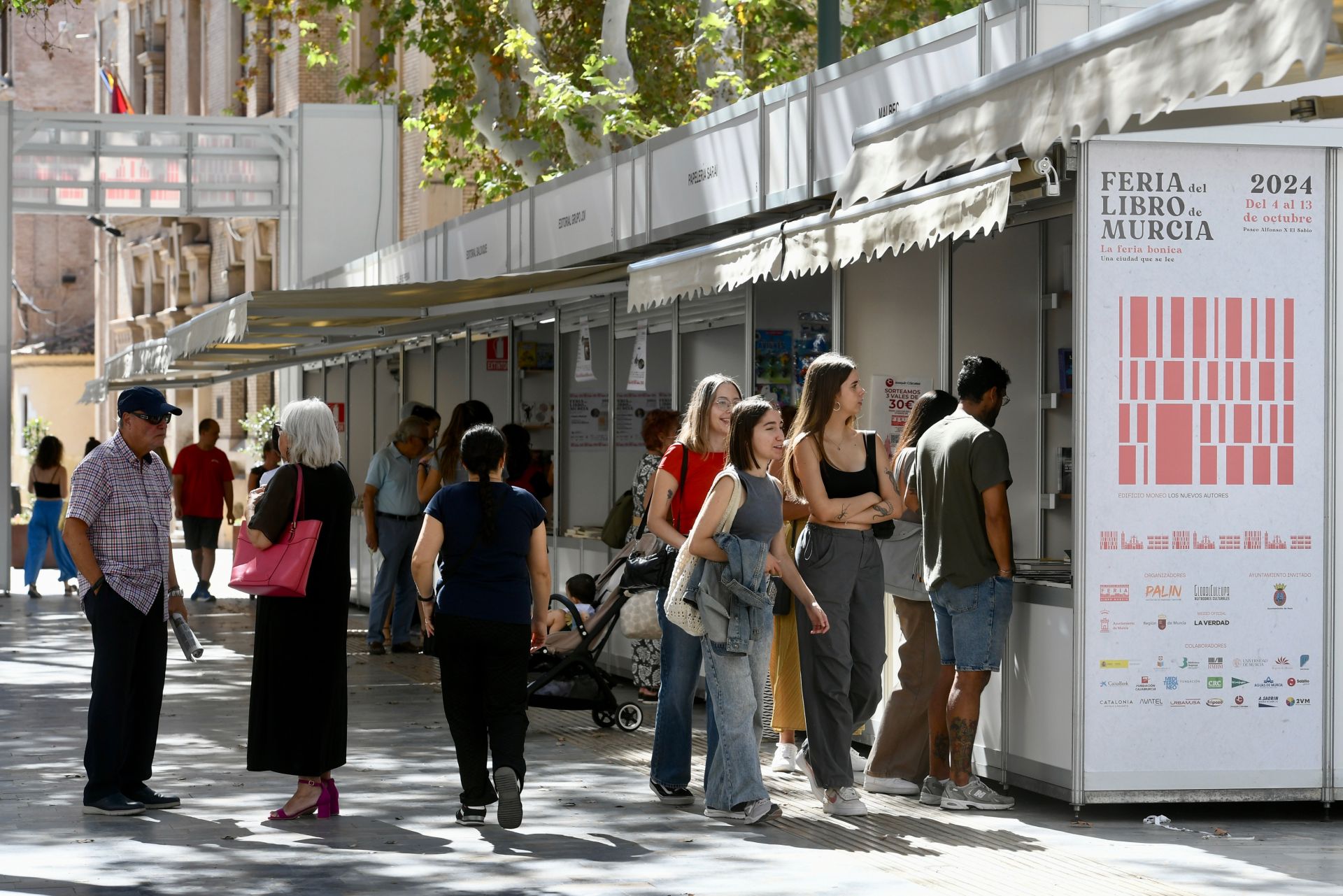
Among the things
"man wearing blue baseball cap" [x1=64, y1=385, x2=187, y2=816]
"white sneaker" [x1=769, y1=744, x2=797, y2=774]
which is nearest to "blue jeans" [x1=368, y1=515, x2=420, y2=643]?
"white sneaker" [x1=769, y1=744, x2=797, y2=774]

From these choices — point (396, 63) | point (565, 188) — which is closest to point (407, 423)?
point (565, 188)

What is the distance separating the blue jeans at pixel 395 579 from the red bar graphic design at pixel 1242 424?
829 centimetres

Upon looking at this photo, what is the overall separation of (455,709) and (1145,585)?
2.78m

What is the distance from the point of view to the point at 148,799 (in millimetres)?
8508

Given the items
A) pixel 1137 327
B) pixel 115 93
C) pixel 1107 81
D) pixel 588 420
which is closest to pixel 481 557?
pixel 1137 327

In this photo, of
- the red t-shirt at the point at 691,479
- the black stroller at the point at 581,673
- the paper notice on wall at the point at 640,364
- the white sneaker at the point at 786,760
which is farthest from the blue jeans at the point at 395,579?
the red t-shirt at the point at 691,479

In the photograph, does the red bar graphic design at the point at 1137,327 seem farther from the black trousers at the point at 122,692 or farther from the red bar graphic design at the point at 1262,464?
the black trousers at the point at 122,692

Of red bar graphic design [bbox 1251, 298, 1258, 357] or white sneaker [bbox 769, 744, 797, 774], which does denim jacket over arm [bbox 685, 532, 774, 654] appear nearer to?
white sneaker [bbox 769, 744, 797, 774]

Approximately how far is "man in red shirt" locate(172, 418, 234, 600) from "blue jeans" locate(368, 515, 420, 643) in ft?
18.8

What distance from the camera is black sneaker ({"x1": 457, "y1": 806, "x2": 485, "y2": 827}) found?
8.15 m

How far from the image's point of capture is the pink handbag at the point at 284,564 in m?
8.04

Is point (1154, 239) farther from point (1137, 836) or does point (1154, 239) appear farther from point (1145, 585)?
point (1137, 836)

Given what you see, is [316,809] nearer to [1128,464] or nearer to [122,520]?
[122,520]

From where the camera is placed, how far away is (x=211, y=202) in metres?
25.7
